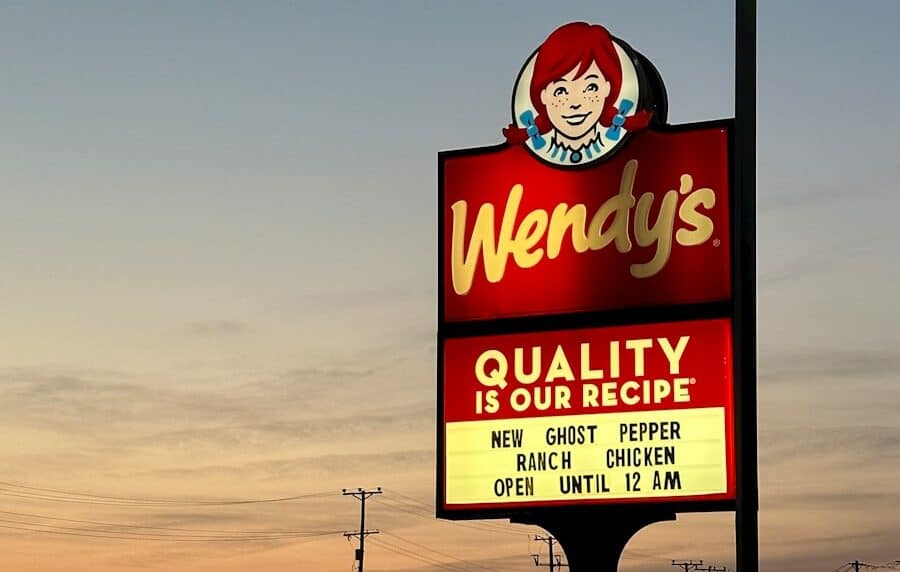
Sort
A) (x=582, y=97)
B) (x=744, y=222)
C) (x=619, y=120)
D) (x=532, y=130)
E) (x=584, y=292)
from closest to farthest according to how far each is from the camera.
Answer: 1. (x=744, y=222)
2. (x=584, y=292)
3. (x=619, y=120)
4. (x=582, y=97)
5. (x=532, y=130)

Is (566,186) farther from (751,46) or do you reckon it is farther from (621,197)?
(751,46)

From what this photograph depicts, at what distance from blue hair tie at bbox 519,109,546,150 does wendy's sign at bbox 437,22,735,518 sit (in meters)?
0.02

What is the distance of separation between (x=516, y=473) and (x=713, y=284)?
3253 mm

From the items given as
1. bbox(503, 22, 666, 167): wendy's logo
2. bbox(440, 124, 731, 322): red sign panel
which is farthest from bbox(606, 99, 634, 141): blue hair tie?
bbox(440, 124, 731, 322): red sign panel

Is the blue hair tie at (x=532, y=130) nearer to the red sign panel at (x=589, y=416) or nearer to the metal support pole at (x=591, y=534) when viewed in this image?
the red sign panel at (x=589, y=416)

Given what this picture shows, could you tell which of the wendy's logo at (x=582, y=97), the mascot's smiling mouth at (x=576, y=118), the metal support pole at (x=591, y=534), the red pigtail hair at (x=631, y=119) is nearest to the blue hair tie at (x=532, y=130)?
the wendy's logo at (x=582, y=97)

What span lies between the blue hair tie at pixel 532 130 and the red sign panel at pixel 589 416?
2.43m

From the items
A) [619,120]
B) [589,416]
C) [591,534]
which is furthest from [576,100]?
[591,534]

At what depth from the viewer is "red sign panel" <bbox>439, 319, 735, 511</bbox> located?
17.7 m

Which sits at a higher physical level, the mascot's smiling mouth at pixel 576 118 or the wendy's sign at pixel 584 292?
the mascot's smiling mouth at pixel 576 118

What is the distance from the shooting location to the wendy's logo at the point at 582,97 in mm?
18828

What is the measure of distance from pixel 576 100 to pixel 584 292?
2.38 metres

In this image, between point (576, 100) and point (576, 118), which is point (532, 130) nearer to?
point (576, 118)

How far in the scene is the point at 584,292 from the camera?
18781 millimetres
